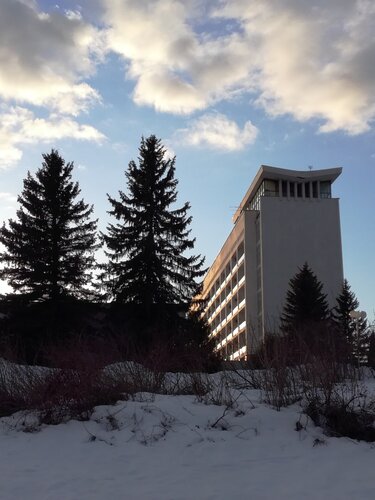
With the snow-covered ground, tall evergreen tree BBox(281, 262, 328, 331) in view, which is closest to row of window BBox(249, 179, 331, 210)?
tall evergreen tree BBox(281, 262, 328, 331)

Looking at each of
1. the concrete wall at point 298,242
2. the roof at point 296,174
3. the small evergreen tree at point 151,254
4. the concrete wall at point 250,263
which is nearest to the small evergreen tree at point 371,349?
the small evergreen tree at point 151,254

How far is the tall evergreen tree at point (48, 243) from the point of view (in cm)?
3127

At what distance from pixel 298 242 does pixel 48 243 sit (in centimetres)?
4838

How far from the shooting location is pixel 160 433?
828 cm

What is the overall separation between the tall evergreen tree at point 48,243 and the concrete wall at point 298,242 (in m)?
42.4

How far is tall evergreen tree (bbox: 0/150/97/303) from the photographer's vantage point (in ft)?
103

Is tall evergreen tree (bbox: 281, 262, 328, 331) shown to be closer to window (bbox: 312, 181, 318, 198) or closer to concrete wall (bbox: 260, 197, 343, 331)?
Answer: concrete wall (bbox: 260, 197, 343, 331)

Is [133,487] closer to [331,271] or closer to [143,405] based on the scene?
[143,405]

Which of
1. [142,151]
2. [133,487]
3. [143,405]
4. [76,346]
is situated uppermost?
[142,151]

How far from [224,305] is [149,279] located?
64.0 meters

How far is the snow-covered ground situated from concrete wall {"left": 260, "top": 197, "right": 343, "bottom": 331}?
209ft

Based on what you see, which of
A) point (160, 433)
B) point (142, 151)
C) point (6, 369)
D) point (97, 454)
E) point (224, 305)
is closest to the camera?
point (97, 454)

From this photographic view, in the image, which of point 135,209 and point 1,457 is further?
point 135,209

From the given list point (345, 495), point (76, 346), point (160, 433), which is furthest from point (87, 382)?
point (345, 495)
